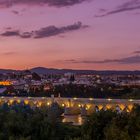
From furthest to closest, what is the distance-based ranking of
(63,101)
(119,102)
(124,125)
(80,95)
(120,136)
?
(80,95)
(63,101)
(119,102)
(124,125)
(120,136)

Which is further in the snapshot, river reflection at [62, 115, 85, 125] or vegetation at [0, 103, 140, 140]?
river reflection at [62, 115, 85, 125]

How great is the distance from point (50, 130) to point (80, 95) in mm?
48937

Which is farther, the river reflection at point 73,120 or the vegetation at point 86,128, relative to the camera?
the river reflection at point 73,120

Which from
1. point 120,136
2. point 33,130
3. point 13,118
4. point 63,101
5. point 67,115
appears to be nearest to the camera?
point 120,136

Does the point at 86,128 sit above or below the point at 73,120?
above

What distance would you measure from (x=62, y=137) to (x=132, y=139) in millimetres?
3155

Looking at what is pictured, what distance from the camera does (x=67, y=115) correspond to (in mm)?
32812

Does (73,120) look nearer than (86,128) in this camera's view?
No

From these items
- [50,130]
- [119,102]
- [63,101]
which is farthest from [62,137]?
[63,101]

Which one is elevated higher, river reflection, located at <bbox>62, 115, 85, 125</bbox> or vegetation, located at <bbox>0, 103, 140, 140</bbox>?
vegetation, located at <bbox>0, 103, 140, 140</bbox>

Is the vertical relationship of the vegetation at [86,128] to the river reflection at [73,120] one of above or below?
above

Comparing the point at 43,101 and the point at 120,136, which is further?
the point at 43,101

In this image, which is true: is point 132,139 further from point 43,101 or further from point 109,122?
point 43,101

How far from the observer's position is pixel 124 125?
46.2ft
